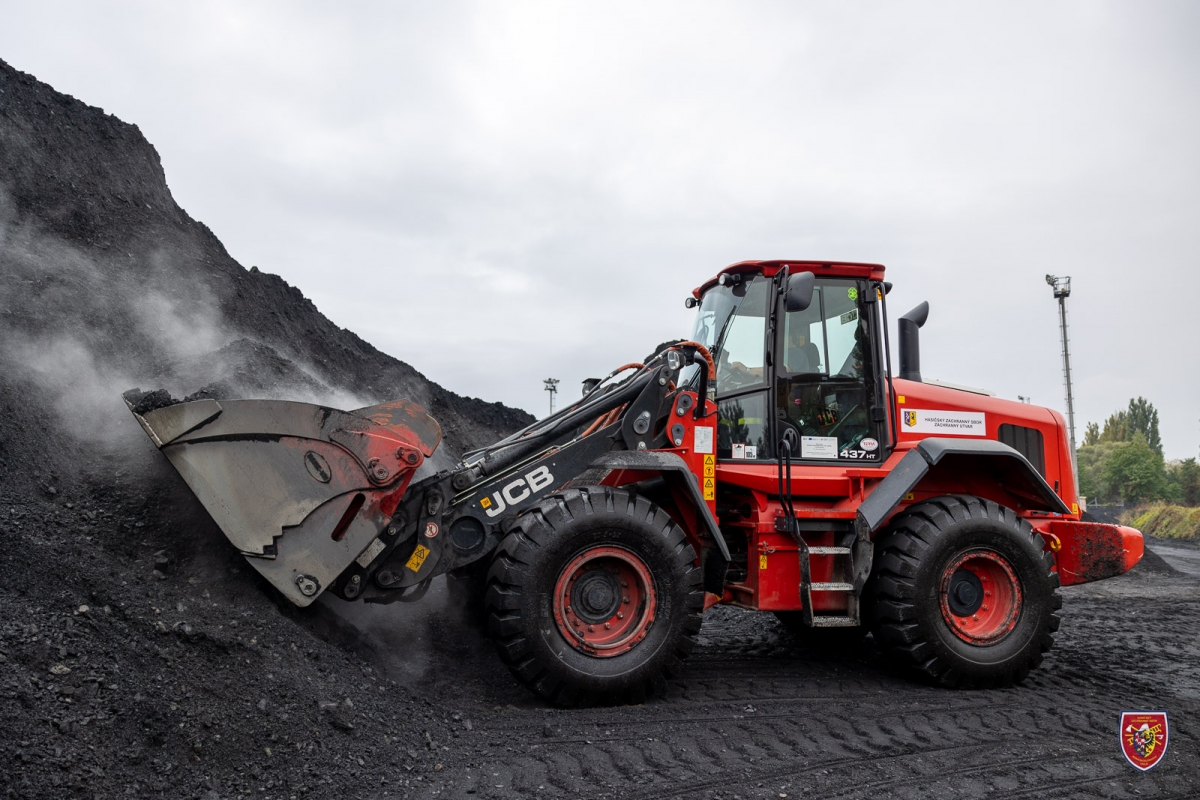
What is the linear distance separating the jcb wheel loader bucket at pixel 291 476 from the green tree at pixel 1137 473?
3694 cm

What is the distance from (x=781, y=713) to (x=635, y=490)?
64.4 inches

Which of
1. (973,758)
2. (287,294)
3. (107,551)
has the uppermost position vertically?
(287,294)

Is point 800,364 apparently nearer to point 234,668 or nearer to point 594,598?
point 594,598

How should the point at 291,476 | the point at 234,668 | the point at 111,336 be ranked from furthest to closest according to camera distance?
the point at 111,336
the point at 291,476
the point at 234,668

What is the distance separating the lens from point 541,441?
5.40 meters

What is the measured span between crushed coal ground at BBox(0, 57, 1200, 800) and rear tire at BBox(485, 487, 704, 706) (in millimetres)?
227

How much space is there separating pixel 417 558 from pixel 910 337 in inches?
157

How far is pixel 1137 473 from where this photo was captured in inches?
1326

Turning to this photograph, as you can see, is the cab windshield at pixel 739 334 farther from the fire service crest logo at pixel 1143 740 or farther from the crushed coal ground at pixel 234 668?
the fire service crest logo at pixel 1143 740

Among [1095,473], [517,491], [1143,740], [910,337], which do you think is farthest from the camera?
[1095,473]

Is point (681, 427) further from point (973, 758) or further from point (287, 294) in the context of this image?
point (287, 294)

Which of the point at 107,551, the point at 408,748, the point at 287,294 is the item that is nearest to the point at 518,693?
the point at 408,748

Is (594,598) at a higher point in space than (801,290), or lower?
lower

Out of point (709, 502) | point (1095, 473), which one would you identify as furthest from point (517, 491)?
point (1095, 473)
